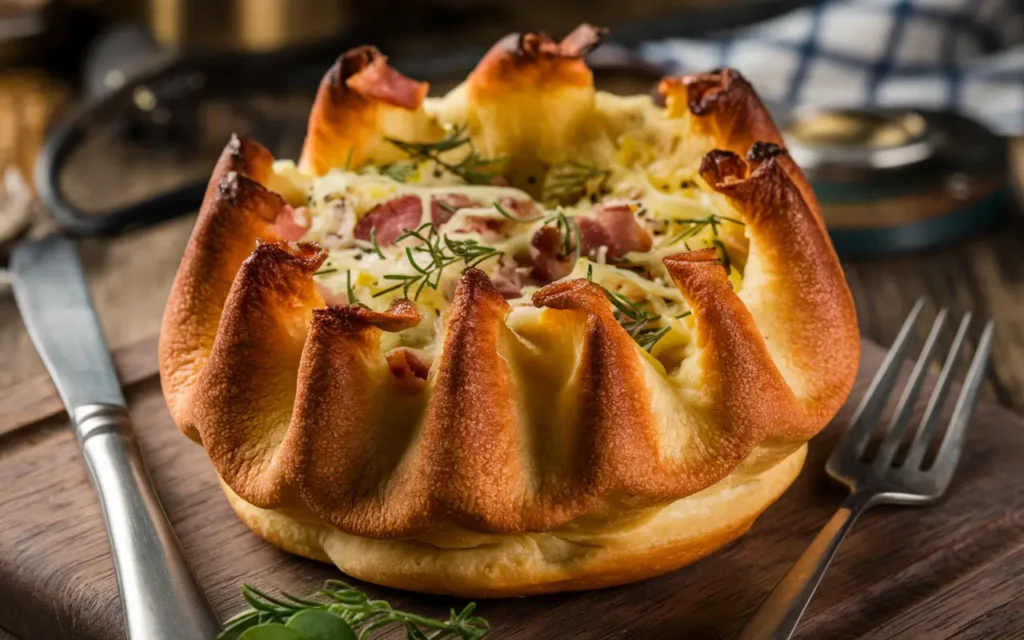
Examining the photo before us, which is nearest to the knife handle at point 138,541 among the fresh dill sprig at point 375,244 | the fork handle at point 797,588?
the fresh dill sprig at point 375,244

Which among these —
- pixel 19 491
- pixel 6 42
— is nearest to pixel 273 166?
pixel 19 491

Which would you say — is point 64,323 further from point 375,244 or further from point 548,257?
point 548,257

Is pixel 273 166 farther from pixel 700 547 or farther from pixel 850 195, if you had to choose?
pixel 850 195

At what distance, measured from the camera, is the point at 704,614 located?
1906 millimetres

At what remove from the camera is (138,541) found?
6.34 ft

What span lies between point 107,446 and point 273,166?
0.57 metres

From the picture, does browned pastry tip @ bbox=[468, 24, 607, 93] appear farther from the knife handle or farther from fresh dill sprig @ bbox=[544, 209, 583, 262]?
the knife handle

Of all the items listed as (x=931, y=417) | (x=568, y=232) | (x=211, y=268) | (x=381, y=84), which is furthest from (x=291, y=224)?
(x=931, y=417)

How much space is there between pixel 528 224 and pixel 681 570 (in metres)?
0.61

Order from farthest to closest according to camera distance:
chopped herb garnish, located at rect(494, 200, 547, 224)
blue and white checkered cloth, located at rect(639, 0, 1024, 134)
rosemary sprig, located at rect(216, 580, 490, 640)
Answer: blue and white checkered cloth, located at rect(639, 0, 1024, 134) < chopped herb garnish, located at rect(494, 200, 547, 224) < rosemary sprig, located at rect(216, 580, 490, 640)

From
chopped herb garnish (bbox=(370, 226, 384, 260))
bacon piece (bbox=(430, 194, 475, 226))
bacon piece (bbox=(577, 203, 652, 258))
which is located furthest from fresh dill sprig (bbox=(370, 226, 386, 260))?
bacon piece (bbox=(577, 203, 652, 258))

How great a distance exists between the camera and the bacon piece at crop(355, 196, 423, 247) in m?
2.13

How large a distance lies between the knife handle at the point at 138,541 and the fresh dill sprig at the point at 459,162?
714 millimetres

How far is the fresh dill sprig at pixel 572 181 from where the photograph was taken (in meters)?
2.33
